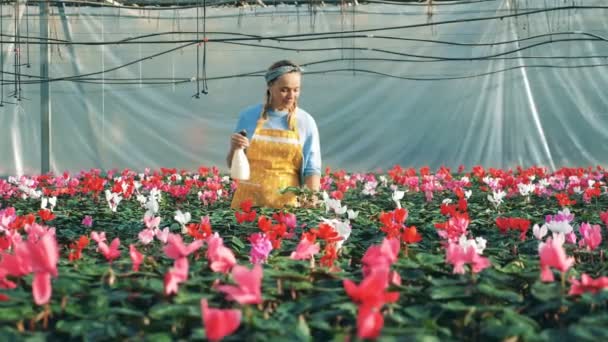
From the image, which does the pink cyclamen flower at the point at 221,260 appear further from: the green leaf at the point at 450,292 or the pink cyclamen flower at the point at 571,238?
the pink cyclamen flower at the point at 571,238

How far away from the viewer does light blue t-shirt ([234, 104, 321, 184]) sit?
13.0ft

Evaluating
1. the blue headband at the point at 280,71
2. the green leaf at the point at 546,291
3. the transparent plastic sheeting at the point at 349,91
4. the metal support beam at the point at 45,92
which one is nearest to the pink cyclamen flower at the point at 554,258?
the green leaf at the point at 546,291

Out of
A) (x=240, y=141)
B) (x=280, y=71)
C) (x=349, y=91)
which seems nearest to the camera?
(x=240, y=141)

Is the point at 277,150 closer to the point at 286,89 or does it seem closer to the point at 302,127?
the point at 302,127

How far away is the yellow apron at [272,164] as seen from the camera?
13.0 ft

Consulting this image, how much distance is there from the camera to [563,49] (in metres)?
13.8

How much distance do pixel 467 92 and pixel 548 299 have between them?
41.6ft

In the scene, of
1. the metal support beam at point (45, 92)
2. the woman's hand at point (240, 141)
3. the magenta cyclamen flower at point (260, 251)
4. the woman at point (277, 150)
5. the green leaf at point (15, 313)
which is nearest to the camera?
the green leaf at point (15, 313)

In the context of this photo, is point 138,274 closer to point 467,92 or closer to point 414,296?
point 414,296

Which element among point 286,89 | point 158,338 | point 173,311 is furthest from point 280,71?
point 158,338

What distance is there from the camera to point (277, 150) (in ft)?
13.1

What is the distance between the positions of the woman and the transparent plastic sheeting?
9.76m

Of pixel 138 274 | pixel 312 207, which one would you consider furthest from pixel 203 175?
pixel 138 274

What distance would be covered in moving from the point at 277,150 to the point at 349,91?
34.0 ft
